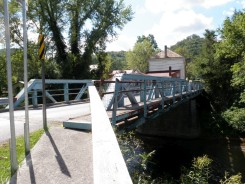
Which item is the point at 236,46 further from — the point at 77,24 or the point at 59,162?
the point at 59,162

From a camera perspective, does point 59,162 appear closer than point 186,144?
Yes

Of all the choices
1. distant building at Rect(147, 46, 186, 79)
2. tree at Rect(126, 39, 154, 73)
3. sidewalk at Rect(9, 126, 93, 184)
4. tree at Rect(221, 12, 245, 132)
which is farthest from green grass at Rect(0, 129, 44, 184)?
tree at Rect(126, 39, 154, 73)

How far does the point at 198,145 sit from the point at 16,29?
20327 millimetres

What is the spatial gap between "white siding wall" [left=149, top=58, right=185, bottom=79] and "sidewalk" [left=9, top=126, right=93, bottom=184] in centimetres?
5856

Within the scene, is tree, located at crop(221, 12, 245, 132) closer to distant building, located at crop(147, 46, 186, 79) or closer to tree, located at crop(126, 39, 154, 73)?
distant building, located at crop(147, 46, 186, 79)

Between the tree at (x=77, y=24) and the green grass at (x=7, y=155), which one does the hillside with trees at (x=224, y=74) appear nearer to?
the tree at (x=77, y=24)

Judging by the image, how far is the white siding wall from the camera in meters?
63.0

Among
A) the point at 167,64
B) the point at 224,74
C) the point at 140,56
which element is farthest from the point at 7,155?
the point at 140,56

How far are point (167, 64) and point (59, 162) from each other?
199 feet

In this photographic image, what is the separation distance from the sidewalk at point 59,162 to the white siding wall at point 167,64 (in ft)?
192

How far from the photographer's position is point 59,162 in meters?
4.47

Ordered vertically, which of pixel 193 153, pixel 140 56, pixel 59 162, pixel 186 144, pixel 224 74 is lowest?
pixel 186 144

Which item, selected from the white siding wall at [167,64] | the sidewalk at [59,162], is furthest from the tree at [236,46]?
the white siding wall at [167,64]

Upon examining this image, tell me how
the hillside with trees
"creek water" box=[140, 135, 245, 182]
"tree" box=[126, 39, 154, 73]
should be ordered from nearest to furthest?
"creek water" box=[140, 135, 245, 182] < the hillside with trees < "tree" box=[126, 39, 154, 73]
